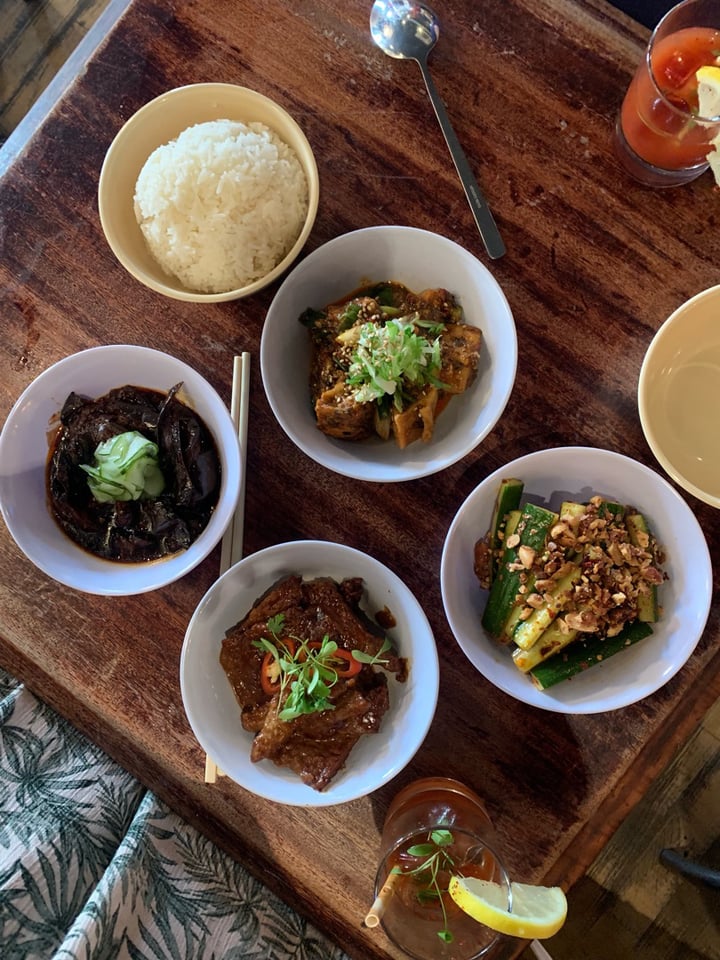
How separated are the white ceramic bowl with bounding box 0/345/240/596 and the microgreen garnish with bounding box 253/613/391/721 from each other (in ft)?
0.99

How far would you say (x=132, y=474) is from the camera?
5.92ft

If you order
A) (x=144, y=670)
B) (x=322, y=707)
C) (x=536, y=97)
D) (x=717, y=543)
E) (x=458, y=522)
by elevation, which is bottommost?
(x=144, y=670)

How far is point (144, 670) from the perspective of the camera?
2.05 meters

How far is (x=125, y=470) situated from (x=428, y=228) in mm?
1072

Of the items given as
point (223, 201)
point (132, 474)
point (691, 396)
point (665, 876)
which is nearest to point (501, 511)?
point (691, 396)

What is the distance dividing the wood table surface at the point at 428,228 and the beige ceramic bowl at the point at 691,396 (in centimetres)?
7

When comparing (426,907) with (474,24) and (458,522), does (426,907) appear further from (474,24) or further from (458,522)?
(474,24)

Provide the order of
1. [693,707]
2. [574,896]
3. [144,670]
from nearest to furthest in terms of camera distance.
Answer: [693,707], [144,670], [574,896]

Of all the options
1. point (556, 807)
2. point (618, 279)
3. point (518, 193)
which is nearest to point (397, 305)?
point (518, 193)

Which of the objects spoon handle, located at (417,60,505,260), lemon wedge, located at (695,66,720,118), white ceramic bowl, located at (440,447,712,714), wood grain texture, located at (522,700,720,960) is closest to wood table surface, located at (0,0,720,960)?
spoon handle, located at (417,60,505,260)

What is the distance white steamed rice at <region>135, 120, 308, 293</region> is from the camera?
72.9 inches

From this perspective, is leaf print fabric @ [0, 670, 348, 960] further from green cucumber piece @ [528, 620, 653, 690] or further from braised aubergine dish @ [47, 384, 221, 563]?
green cucumber piece @ [528, 620, 653, 690]

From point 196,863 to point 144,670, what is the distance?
21.8 inches

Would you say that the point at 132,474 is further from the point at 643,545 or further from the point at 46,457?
the point at 643,545
